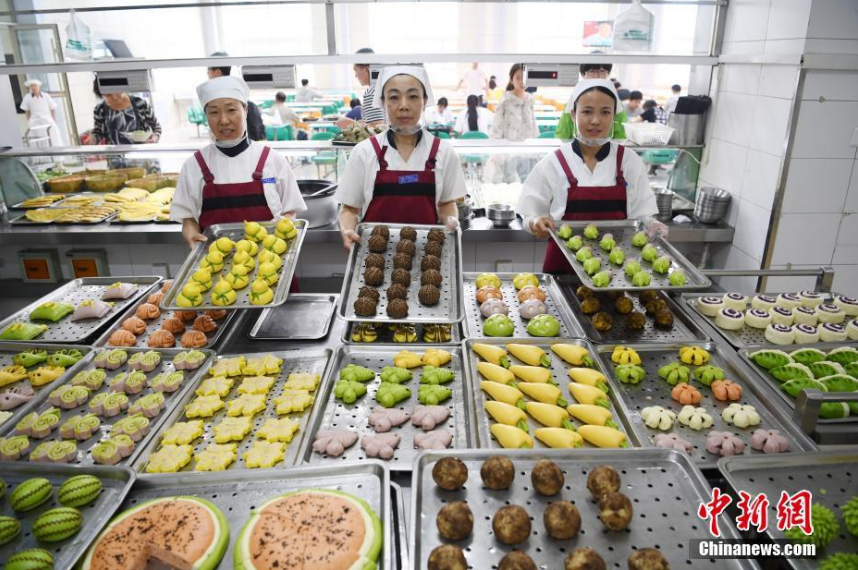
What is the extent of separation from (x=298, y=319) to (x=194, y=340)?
53 cm

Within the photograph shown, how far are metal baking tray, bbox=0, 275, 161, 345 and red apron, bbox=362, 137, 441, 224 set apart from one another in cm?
149

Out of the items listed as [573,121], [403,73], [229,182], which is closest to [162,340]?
[229,182]

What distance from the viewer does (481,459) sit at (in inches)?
72.4

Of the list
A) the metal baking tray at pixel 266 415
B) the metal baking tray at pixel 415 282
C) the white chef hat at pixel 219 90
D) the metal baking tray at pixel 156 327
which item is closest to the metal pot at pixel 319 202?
the white chef hat at pixel 219 90

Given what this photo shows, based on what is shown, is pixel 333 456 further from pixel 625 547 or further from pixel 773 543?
pixel 773 543

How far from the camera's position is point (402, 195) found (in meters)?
3.69

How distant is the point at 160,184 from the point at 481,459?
4.92 m

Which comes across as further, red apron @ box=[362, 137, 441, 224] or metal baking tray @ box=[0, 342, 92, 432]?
red apron @ box=[362, 137, 441, 224]

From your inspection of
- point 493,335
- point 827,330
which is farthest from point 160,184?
point 827,330

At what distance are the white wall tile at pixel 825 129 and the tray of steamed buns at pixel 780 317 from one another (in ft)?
5.78

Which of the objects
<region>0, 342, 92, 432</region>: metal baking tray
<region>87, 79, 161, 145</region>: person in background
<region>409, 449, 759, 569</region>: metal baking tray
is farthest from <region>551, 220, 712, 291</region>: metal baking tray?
<region>87, 79, 161, 145</region>: person in background

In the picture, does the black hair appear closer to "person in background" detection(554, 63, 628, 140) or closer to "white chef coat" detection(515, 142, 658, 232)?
"person in background" detection(554, 63, 628, 140)

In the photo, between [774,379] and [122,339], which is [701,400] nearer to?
[774,379]

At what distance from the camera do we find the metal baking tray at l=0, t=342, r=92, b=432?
7.48ft
